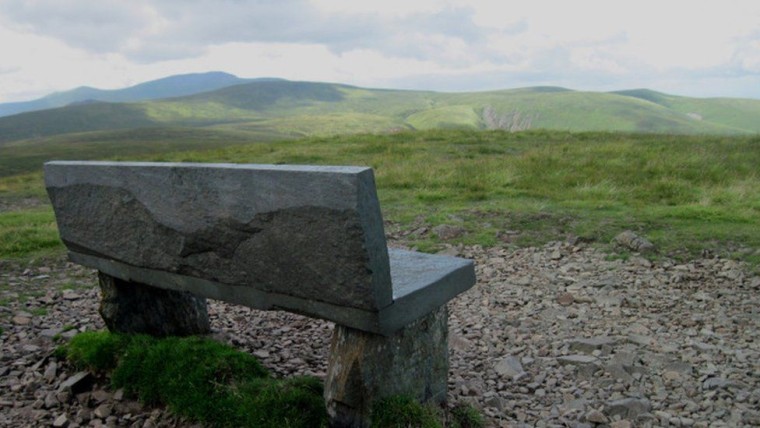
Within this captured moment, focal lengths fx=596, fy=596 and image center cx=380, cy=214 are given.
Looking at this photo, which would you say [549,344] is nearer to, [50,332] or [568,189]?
[50,332]

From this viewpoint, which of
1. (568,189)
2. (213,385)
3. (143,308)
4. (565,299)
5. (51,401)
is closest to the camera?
(213,385)

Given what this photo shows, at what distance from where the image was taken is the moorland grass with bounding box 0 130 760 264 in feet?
32.7

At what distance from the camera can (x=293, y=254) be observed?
4.28 m

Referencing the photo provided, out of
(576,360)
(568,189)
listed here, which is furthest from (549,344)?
(568,189)

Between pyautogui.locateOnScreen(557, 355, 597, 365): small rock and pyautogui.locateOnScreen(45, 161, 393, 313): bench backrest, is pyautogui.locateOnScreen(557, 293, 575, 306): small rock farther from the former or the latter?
pyautogui.locateOnScreen(45, 161, 393, 313): bench backrest

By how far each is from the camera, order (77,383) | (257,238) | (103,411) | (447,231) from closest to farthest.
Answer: (257,238)
(103,411)
(77,383)
(447,231)

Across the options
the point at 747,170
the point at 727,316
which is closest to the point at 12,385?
the point at 727,316

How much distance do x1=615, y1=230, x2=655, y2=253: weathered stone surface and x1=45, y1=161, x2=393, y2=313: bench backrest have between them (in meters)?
6.15

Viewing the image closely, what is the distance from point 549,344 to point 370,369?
9.00 feet

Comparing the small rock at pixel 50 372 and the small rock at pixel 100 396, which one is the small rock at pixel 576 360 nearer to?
the small rock at pixel 100 396

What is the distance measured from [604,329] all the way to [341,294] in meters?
3.81

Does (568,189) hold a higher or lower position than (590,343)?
higher

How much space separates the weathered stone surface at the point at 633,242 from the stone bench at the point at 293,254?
480 cm

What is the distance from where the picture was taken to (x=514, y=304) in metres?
7.50
